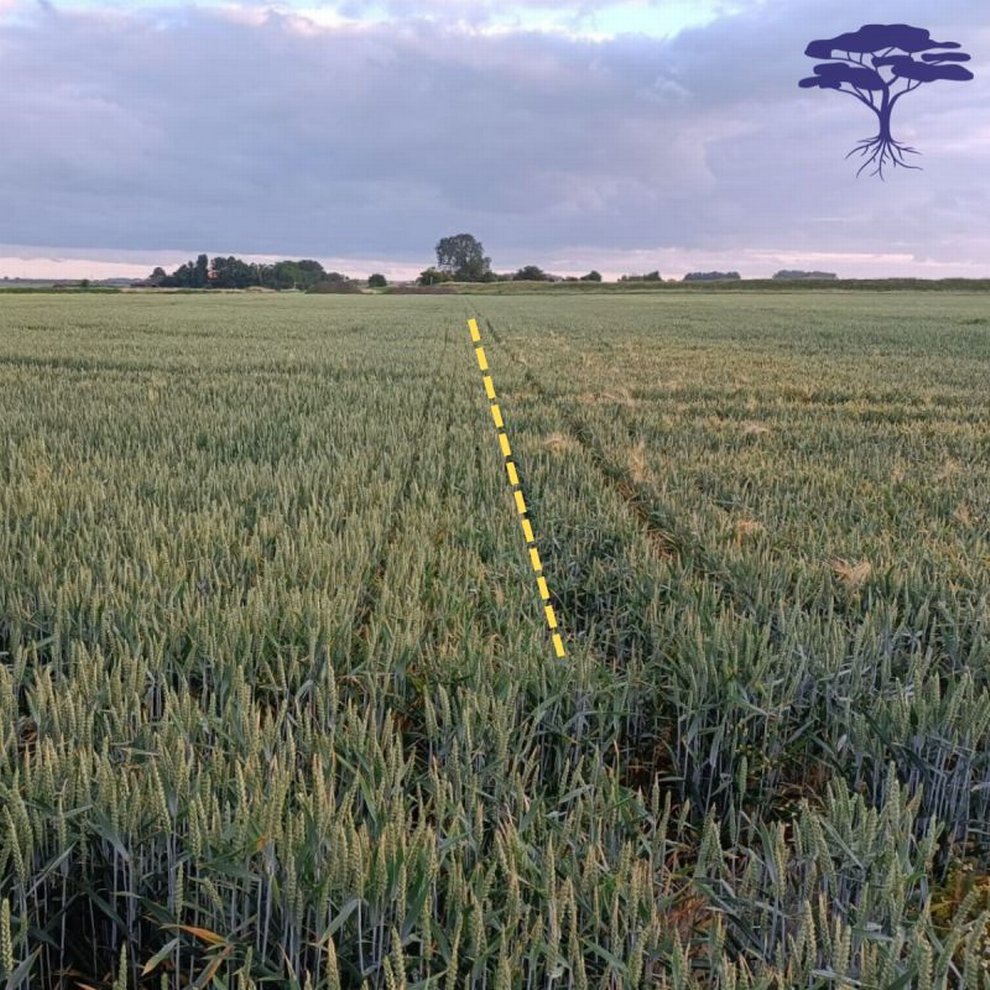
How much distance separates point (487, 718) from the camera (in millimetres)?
2197

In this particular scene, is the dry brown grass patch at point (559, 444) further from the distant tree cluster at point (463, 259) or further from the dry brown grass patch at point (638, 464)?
the distant tree cluster at point (463, 259)

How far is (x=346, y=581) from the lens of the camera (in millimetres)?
3357

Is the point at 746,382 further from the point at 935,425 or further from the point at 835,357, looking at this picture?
the point at 835,357

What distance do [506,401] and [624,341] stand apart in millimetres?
10851

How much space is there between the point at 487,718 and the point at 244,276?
390 feet

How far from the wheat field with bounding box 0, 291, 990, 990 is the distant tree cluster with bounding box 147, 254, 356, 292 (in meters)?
103

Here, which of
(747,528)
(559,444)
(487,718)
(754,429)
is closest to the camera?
(487,718)

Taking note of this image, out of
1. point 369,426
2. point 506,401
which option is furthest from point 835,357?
point 369,426

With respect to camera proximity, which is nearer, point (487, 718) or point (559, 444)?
point (487, 718)

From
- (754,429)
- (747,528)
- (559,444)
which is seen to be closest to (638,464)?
(559,444)

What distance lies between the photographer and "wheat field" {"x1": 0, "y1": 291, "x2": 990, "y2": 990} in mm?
1522

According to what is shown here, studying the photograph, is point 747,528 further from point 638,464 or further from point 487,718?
point 487,718

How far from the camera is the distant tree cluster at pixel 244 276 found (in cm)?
10581

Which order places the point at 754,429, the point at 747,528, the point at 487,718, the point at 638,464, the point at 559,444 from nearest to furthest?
the point at 487,718 < the point at 747,528 < the point at 638,464 < the point at 559,444 < the point at 754,429
